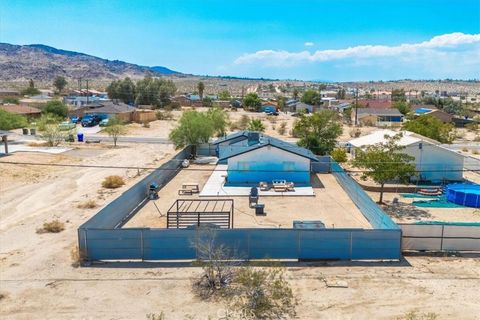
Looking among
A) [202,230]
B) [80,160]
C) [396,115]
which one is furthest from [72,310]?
[396,115]

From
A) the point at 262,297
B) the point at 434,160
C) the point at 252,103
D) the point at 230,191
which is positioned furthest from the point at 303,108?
the point at 262,297

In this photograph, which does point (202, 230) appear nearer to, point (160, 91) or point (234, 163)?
point (234, 163)

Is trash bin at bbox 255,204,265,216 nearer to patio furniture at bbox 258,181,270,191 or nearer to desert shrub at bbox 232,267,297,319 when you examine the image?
patio furniture at bbox 258,181,270,191

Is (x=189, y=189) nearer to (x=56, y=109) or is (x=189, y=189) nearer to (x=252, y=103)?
(x=56, y=109)

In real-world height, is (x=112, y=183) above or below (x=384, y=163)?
below

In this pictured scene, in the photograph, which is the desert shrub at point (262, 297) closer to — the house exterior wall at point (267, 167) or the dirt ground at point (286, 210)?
the dirt ground at point (286, 210)

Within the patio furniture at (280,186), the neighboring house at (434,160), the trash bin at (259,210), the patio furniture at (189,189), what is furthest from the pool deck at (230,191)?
the neighboring house at (434,160)

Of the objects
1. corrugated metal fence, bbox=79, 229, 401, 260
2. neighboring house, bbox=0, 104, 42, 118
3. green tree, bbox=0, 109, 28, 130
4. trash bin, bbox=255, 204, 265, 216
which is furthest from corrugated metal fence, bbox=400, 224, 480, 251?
neighboring house, bbox=0, 104, 42, 118

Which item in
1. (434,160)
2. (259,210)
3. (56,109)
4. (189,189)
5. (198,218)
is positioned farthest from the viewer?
(56,109)
